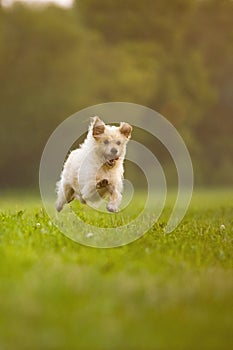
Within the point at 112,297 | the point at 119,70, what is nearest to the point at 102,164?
the point at 112,297

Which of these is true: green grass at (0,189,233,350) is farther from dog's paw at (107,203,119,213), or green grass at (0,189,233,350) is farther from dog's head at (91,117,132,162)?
dog's head at (91,117,132,162)

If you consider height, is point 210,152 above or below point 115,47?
below

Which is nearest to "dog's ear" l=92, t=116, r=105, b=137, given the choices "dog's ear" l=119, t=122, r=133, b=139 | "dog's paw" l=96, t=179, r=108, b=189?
"dog's ear" l=119, t=122, r=133, b=139

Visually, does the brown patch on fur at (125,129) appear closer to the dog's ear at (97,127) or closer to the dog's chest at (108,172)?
the dog's ear at (97,127)

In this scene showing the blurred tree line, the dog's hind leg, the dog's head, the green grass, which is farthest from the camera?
the blurred tree line

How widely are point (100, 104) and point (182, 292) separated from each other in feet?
82.6

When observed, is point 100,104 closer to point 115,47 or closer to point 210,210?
point 115,47

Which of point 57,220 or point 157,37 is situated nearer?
point 57,220

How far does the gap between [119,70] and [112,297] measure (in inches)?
1047

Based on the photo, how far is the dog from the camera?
905cm

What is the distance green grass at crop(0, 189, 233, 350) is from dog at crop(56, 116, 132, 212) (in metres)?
2.40

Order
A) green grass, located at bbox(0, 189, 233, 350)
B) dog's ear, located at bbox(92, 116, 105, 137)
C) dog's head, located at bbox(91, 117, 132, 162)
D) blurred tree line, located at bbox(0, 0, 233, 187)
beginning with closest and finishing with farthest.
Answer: green grass, located at bbox(0, 189, 233, 350) → dog's head, located at bbox(91, 117, 132, 162) → dog's ear, located at bbox(92, 116, 105, 137) → blurred tree line, located at bbox(0, 0, 233, 187)

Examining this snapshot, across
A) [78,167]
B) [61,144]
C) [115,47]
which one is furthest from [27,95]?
[78,167]

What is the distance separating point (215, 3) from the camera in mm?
35250
